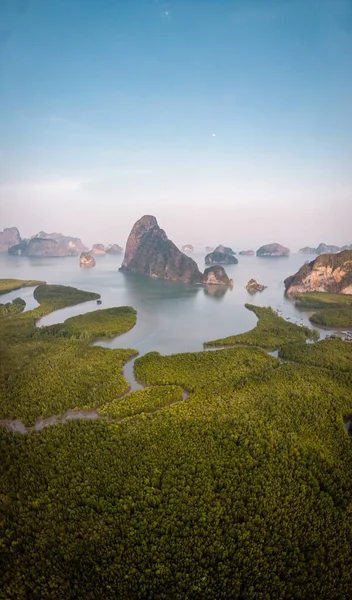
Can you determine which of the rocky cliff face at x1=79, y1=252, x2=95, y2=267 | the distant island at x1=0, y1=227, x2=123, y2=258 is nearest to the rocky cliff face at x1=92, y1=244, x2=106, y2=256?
the distant island at x1=0, y1=227, x2=123, y2=258

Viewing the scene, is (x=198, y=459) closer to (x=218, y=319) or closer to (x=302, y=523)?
(x=302, y=523)

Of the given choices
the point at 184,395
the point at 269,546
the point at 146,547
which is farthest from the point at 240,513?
the point at 184,395

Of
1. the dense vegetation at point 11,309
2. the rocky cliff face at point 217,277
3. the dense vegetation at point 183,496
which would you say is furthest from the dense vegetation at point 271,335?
the rocky cliff face at point 217,277

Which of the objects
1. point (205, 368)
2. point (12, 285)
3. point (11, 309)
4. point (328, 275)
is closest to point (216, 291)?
point (328, 275)

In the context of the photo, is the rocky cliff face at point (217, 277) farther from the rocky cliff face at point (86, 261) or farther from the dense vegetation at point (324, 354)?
the rocky cliff face at point (86, 261)

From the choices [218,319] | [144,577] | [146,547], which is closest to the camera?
[144,577]

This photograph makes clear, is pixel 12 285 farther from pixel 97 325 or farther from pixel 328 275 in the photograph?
pixel 328 275
